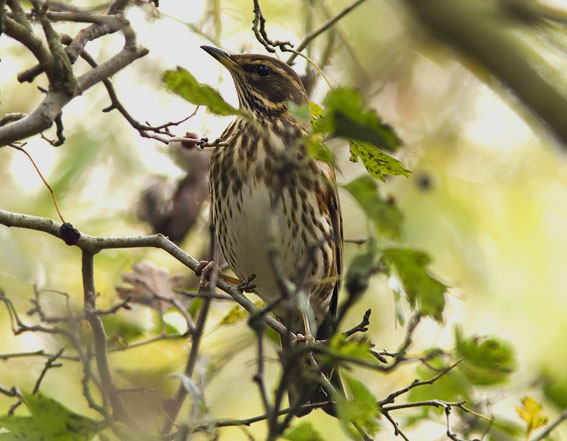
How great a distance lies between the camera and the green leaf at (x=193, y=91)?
2.60 meters

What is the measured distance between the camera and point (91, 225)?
5.98 meters

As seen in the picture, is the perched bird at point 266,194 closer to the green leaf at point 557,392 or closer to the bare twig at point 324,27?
the bare twig at point 324,27

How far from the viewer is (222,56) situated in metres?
5.03

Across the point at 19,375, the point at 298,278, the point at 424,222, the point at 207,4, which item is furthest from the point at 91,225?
the point at 298,278

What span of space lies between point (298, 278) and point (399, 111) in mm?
5458

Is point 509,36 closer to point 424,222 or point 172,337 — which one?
point 172,337

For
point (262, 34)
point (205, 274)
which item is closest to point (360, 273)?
point (262, 34)

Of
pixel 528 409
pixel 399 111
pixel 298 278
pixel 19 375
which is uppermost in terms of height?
pixel 399 111

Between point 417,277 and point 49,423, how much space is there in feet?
4.98

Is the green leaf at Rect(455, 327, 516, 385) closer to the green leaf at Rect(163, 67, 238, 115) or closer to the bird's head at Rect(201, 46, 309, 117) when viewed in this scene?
the green leaf at Rect(163, 67, 238, 115)

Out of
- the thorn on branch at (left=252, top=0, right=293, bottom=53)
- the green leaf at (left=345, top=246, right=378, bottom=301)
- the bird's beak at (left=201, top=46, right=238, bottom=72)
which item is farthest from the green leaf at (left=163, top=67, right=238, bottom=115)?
the bird's beak at (left=201, top=46, right=238, bottom=72)

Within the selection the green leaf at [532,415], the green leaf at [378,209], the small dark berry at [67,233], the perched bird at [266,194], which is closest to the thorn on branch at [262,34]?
the perched bird at [266,194]

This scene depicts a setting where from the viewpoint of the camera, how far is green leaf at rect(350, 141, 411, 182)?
2.74m

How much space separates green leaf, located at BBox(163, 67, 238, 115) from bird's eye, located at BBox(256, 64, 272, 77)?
2.60 m
